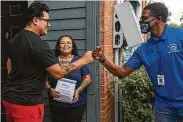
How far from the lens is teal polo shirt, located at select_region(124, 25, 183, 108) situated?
3.21 meters

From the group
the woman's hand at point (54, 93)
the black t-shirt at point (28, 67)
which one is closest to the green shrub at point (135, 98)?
the woman's hand at point (54, 93)

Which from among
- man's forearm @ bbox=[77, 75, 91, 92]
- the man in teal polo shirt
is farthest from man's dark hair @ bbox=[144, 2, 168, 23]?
man's forearm @ bbox=[77, 75, 91, 92]

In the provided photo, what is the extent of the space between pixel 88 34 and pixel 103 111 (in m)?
1.07

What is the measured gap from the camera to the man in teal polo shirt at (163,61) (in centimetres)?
322

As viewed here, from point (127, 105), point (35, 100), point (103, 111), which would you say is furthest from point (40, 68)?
point (127, 105)

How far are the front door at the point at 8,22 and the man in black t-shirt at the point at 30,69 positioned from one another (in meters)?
1.88

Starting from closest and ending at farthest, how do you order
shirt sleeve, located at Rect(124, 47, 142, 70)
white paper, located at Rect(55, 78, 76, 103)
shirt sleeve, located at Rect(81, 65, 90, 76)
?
shirt sleeve, located at Rect(124, 47, 142, 70)
white paper, located at Rect(55, 78, 76, 103)
shirt sleeve, located at Rect(81, 65, 90, 76)

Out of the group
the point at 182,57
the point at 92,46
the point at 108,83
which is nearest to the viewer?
the point at 182,57

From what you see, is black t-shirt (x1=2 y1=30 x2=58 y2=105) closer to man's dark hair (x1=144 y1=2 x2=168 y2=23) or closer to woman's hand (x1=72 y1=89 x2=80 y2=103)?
woman's hand (x1=72 y1=89 x2=80 y2=103)

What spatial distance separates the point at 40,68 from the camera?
10.9 feet

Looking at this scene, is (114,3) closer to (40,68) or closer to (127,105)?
(127,105)

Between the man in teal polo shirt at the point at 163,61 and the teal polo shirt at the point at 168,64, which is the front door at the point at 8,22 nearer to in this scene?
the man in teal polo shirt at the point at 163,61

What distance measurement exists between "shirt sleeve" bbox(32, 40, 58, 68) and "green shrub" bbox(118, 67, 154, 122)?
2022mm

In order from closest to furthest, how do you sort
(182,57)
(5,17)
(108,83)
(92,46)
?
(182,57) < (92,46) < (108,83) < (5,17)
